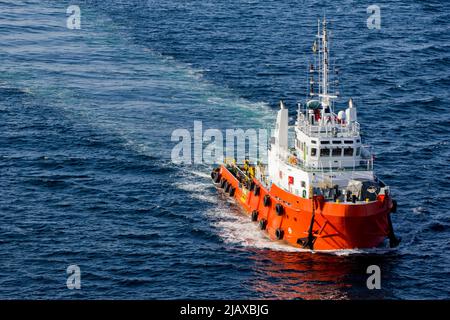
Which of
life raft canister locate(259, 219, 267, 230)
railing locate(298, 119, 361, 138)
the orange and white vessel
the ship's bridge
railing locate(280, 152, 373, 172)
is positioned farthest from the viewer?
life raft canister locate(259, 219, 267, 230)

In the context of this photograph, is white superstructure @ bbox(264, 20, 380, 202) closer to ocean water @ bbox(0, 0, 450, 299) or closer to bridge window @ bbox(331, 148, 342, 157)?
bridge window @ bbox(331, 148, 342, 157)

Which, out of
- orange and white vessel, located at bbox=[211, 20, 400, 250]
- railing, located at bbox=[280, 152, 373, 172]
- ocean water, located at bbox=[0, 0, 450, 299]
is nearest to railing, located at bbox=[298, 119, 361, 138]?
orange and white vessel, located at bbox=[211, 20, 400, 250]

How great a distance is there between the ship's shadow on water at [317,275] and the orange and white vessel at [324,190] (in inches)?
62.0

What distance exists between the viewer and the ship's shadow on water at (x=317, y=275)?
261ft

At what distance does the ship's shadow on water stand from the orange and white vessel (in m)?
1.57

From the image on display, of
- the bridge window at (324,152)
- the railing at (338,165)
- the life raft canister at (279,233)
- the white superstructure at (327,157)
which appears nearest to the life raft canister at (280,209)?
the life raft canister at (279,233)

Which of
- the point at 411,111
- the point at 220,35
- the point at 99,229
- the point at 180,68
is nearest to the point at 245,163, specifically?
the point at 99,229

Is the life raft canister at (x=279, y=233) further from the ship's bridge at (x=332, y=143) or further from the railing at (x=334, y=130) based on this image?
the railing at (x=334, y=130)

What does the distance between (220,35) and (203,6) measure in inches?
741

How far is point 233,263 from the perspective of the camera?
279 feet

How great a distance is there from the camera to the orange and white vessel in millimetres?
85000

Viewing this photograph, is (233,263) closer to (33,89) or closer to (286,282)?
(286,282)

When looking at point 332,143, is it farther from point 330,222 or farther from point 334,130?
point 330,222

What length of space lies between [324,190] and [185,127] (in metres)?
34.6
